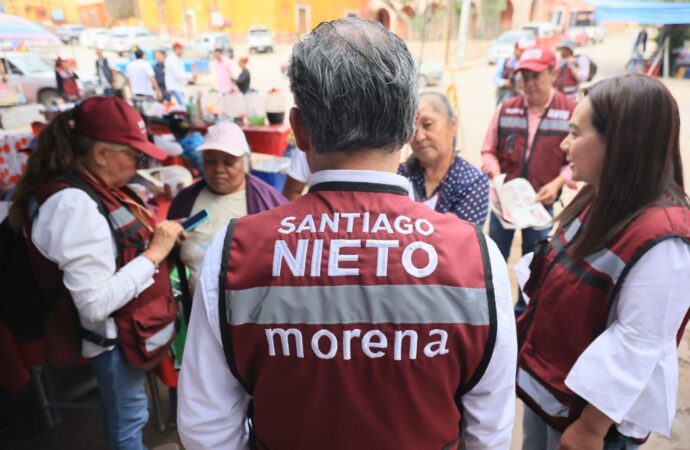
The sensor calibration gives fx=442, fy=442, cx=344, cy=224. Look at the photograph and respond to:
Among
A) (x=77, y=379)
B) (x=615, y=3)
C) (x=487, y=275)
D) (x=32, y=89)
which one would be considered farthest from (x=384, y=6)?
(x=32, y=89)

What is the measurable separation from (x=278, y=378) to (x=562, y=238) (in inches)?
47.3

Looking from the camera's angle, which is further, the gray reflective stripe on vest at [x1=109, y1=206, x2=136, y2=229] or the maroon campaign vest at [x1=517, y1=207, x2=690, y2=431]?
the gray reflective stripe on vest at [x1=109, y1=206, x2=136, y2=229]

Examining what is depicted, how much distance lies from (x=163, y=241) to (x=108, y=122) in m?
0.52

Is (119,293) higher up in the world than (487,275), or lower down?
lower down

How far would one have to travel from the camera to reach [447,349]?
2.68 feet

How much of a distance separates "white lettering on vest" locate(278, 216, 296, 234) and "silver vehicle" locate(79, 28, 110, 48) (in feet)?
46.0

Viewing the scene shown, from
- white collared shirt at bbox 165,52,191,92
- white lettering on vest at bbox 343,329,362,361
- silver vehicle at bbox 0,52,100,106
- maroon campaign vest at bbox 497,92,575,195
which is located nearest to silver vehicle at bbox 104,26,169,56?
silver vehicle at bbox 0,52,100,106

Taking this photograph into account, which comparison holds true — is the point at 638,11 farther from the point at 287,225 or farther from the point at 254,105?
the point at 287,225

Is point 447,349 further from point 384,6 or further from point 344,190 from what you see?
point 384,6

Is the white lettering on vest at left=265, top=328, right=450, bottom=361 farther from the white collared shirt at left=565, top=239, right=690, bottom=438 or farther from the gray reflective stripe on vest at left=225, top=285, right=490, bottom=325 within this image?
the white collared shirt at left=565, top=239, right=690, bottom=438

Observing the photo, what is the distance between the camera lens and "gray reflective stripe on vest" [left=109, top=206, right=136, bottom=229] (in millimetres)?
1685

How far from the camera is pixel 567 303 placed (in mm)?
1425

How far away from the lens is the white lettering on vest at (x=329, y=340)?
796mm

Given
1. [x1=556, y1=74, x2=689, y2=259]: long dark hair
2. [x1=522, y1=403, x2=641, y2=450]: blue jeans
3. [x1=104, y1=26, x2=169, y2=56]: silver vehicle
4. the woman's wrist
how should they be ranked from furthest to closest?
[x1=104, y1=26, x2=169, y2=56]: silver vehicle → the woman's wrist → [x1=522, y1=403, x2=641, y2=450]: blue jeans → [x1=556, y1=74, x2=689, y2=259]: long dark hair
